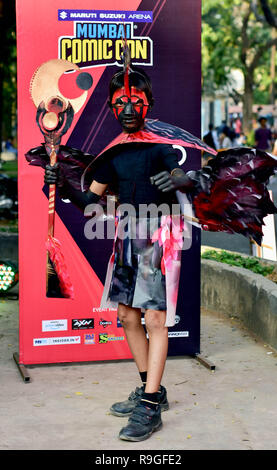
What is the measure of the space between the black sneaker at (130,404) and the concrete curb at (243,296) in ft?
5.09

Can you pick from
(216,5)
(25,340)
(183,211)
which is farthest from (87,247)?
(216,5)

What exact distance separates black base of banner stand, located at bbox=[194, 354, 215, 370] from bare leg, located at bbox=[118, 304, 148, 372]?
1.00 meters

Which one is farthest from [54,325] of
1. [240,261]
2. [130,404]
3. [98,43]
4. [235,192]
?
[240,261]

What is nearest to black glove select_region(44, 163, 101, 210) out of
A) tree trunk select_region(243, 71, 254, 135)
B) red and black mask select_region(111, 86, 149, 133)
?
red and black mask select_region(111, 86, 149, 133)

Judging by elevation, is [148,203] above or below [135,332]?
above

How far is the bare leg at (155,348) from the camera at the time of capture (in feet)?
15.2

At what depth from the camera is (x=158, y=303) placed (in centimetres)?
466

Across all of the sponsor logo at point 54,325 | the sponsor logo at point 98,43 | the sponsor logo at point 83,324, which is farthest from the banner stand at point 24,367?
the sponsor logo at point 98,43

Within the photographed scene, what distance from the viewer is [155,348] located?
466 centimetres

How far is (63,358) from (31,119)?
1.75 m

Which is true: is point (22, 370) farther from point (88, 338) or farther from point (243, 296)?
point (243, 296)

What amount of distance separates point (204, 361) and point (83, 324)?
935 millimetres
